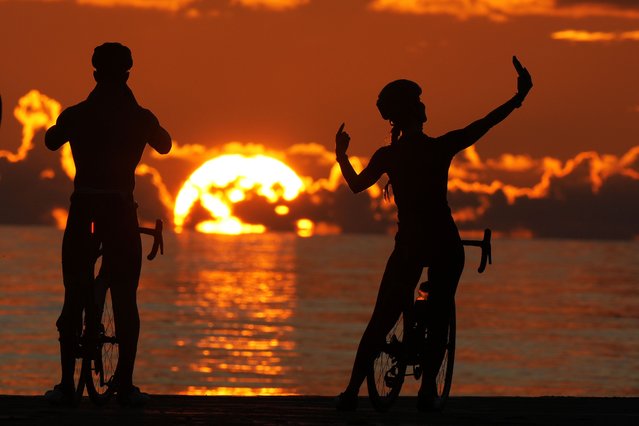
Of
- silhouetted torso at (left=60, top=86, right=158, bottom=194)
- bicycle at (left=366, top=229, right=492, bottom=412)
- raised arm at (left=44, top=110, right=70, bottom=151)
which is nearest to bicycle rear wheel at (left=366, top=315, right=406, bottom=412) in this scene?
bicycle at (left=366, top=229, right=492, bottom=412)

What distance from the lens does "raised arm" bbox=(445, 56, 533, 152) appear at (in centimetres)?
873

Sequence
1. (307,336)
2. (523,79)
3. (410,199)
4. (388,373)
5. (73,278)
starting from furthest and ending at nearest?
(307,336) → (388,373) → (410,199) → (73,278) → (523,79)

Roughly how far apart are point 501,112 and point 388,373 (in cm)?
203

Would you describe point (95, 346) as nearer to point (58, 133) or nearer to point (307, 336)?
point (58, 133)

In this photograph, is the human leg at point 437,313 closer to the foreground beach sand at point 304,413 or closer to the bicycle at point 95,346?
the foreground beach sand at point 304,413

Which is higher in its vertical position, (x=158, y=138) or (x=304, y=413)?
(x=158, y=138)

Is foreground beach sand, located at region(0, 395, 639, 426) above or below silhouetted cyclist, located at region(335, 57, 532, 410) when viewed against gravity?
below

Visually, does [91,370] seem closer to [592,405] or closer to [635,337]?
Result: [592,405]

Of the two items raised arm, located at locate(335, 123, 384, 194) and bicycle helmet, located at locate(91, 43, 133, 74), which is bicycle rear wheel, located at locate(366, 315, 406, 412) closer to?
raised arm, located at locate(335, 123, 384, 194)

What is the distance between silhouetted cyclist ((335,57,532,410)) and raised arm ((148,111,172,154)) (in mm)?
1115

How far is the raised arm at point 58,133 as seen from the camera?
→ 346 inches

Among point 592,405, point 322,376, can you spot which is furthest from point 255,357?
point 592,405

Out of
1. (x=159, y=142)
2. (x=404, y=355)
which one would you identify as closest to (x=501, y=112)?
(x=404, y=355)

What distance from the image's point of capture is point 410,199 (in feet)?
29.8
